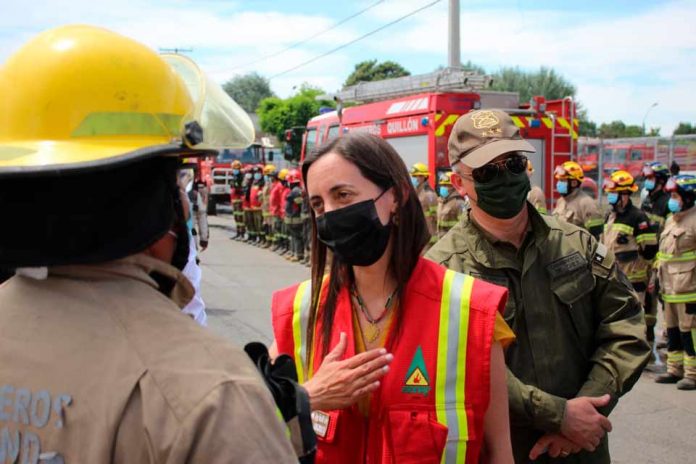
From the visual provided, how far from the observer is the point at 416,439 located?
1892 mm

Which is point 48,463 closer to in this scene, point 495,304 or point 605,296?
point 495,304

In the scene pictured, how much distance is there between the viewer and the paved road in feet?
17.8

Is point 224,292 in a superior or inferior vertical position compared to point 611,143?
inferior

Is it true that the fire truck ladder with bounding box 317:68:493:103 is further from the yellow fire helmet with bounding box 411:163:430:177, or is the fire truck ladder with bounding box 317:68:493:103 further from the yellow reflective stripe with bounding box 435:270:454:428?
the yellow reflective stripe with bounding box 435:270:454:428

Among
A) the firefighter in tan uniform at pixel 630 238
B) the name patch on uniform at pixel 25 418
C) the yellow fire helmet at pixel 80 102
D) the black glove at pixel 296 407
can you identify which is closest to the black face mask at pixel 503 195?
the black glove at pixel 296 407

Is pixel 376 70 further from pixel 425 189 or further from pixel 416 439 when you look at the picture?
pixel 416 439

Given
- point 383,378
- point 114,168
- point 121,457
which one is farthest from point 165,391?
point 383,378

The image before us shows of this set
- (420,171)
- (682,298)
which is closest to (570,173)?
(682,298)

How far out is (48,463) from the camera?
1090 mm

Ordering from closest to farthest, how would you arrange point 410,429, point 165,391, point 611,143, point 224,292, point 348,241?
point 165,391 → point 410,429 → point 348,241 → point 224,292 → point 611,143

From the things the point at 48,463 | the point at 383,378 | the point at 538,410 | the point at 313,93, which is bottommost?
the point at 538,410

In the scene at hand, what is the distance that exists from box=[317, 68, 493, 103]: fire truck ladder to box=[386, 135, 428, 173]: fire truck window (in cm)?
92

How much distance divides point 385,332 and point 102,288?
106cm

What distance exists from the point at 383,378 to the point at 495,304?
14.7 inches
